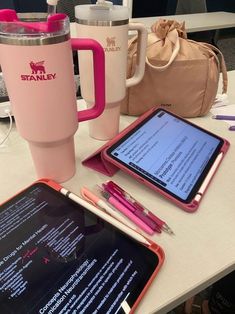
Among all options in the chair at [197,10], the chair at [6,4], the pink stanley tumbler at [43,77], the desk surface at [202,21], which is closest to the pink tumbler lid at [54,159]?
the pink stanley tumbler at [43,77]

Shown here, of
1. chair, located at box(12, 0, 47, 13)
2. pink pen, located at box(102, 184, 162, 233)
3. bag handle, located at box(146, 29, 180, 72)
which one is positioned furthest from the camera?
chair, located at box(12, 0, 47, 13)

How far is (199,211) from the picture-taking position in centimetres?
46

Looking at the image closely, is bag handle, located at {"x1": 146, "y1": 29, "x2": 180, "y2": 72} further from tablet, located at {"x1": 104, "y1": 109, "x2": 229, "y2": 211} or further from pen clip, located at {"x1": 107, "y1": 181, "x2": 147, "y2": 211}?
pen clip, located at {"x1": 107, "y1": 181, "x2": 147, "y2": 211}

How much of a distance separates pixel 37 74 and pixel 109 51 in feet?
0.61

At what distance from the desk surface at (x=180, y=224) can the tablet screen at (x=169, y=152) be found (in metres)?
0.03

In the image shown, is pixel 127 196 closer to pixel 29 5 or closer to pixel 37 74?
pixel 37 74

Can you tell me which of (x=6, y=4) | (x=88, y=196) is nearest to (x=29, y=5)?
(x=6, y=4)

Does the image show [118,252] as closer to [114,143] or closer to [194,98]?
[114,143]

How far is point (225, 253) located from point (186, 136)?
0.87ft

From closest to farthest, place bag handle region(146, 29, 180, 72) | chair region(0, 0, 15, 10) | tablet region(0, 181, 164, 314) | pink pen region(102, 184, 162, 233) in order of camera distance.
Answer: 1. tablet region(0, 181, 164, 314)
2. pink pen region(102, 184, 162, 233)
3. bag handle region(146, 29, 180, 72)
4. chair region(0, 0, 15, 10)

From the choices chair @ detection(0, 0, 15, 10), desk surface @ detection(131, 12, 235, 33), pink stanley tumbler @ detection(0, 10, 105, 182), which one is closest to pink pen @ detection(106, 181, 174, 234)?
pink stanley tumbler @ detection(0, 10, 105, 182)

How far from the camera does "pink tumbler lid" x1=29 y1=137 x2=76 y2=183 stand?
47 cm

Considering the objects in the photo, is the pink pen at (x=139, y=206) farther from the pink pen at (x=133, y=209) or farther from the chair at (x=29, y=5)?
the chair at (x=29, y=5)

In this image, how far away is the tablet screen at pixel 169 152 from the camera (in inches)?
19.2
